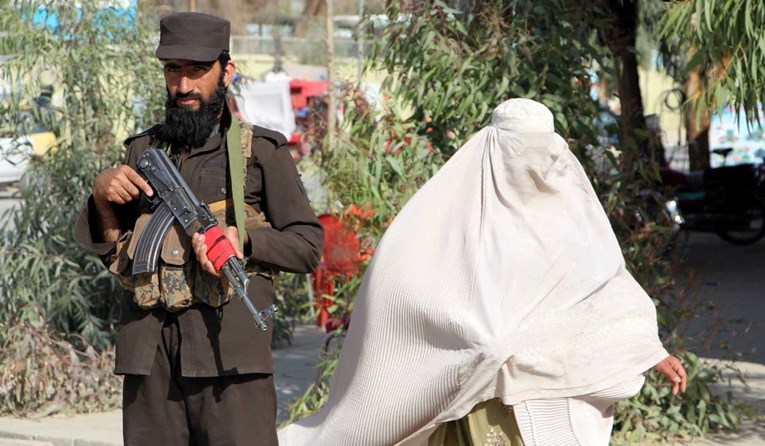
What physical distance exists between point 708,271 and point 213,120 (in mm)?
10488

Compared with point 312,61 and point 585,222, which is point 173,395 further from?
point 312,61

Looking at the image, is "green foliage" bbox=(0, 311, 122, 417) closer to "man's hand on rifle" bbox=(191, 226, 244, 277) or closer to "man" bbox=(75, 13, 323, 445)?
"man" bbox=(75, 13, 323, 445)

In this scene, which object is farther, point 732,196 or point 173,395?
point 732,196

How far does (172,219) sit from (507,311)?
40.2 inches

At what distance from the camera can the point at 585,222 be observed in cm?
A: 390

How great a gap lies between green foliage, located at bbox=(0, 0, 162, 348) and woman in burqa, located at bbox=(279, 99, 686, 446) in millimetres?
3875

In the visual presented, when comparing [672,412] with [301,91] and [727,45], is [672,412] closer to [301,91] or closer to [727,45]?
[727,45]

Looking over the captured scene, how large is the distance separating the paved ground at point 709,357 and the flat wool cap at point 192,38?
3.44 metres

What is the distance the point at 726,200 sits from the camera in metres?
14.9

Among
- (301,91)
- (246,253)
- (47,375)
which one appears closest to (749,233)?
(47,375)

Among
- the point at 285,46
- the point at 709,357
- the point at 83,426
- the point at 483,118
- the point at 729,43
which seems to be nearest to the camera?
the point at 729,43

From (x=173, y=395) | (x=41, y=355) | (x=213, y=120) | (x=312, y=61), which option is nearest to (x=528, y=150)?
(x=213, y=120)

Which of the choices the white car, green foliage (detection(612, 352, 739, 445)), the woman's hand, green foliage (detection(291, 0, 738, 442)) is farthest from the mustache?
the white car

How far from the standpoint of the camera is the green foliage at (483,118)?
19.4ft
